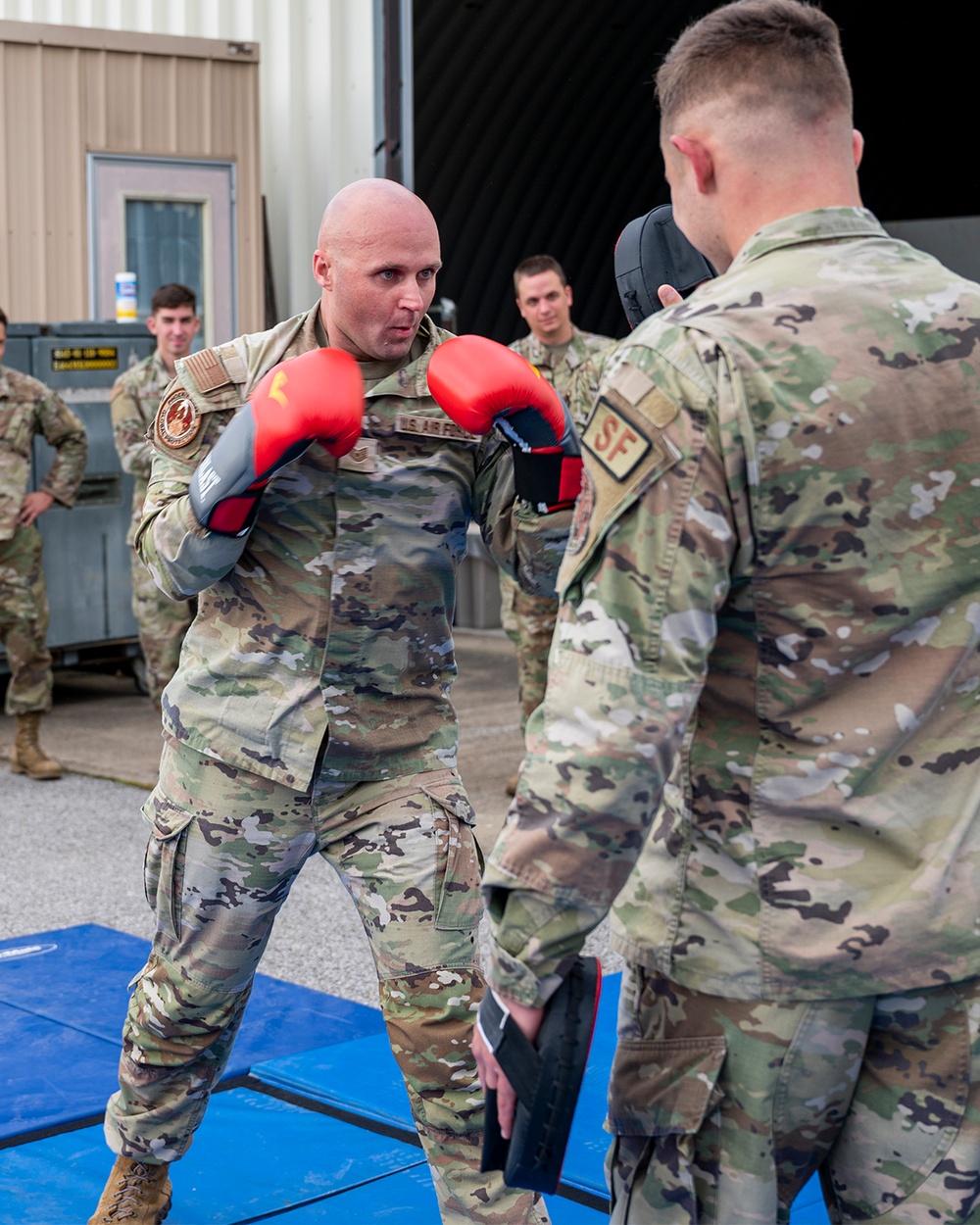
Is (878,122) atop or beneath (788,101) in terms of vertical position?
atop

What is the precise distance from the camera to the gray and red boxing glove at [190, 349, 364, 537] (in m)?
2.55

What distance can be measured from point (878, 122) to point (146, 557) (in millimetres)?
12004

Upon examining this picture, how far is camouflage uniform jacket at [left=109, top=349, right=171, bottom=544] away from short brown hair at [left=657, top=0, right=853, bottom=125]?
638 cm

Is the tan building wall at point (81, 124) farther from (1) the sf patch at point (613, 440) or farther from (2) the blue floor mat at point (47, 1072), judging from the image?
(1) the sf patch at point (613, 440)

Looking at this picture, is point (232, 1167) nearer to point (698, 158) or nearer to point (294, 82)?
point (698, 158)

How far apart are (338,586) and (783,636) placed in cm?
119

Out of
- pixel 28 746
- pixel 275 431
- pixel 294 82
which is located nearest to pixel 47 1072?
pixel 275 431

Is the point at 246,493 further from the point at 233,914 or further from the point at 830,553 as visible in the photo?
the point at 830,553

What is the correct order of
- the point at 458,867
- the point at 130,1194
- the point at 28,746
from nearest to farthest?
1. the point at 458,867
2. the point at 130,1194
3. the point at 28,746

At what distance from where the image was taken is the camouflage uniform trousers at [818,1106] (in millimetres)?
1787

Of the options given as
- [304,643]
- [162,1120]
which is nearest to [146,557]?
[304,643]

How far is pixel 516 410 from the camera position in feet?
8.84

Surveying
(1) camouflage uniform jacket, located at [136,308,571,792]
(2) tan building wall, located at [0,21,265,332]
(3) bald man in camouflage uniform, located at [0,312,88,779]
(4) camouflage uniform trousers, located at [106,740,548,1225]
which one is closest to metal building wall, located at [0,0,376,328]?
(2) tan building wall, located at [0,21,265,332]

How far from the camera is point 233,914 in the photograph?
287cm
